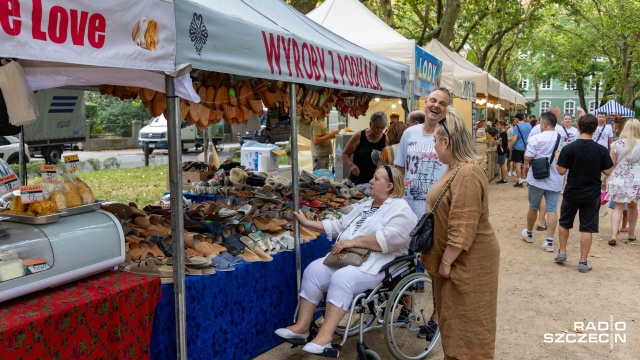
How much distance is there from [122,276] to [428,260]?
1.63 metres

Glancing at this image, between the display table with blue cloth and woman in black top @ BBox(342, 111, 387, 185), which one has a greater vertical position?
woman in black top @ BBox(342, 111, 387, 185)

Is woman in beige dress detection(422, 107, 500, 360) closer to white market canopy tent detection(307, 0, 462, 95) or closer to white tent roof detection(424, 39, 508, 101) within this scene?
white market canopy tent detection(307, 0, 462, 95)

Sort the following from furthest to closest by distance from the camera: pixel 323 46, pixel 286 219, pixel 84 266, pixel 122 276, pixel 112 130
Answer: pixel 112 130
pixel 286 219
pixel 323 46
pixel 122 276
pixel 84 266

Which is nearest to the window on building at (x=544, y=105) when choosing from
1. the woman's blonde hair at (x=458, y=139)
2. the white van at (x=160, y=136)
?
the white van at (x=160, y=136)

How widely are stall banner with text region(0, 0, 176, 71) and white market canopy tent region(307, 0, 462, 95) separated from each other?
4.35m

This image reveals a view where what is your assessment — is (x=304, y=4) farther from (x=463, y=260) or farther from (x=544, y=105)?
(x=544, y=105)

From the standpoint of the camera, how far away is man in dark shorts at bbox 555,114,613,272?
600cm

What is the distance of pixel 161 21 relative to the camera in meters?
2.48

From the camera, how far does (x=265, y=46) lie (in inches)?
131

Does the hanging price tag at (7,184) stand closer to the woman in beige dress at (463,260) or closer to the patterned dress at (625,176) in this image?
the woman in beige dress at (463,260)

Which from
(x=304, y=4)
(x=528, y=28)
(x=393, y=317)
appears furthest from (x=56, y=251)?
(x=528, y=28)

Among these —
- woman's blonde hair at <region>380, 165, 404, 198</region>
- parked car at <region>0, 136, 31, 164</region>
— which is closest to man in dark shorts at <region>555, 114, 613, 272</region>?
woman's blonde hair at <region>380, 165, 404, 198</region>

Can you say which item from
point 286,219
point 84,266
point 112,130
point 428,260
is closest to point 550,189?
point 286,219

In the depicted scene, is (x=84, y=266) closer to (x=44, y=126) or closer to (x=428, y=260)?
(x=428, y=260)
